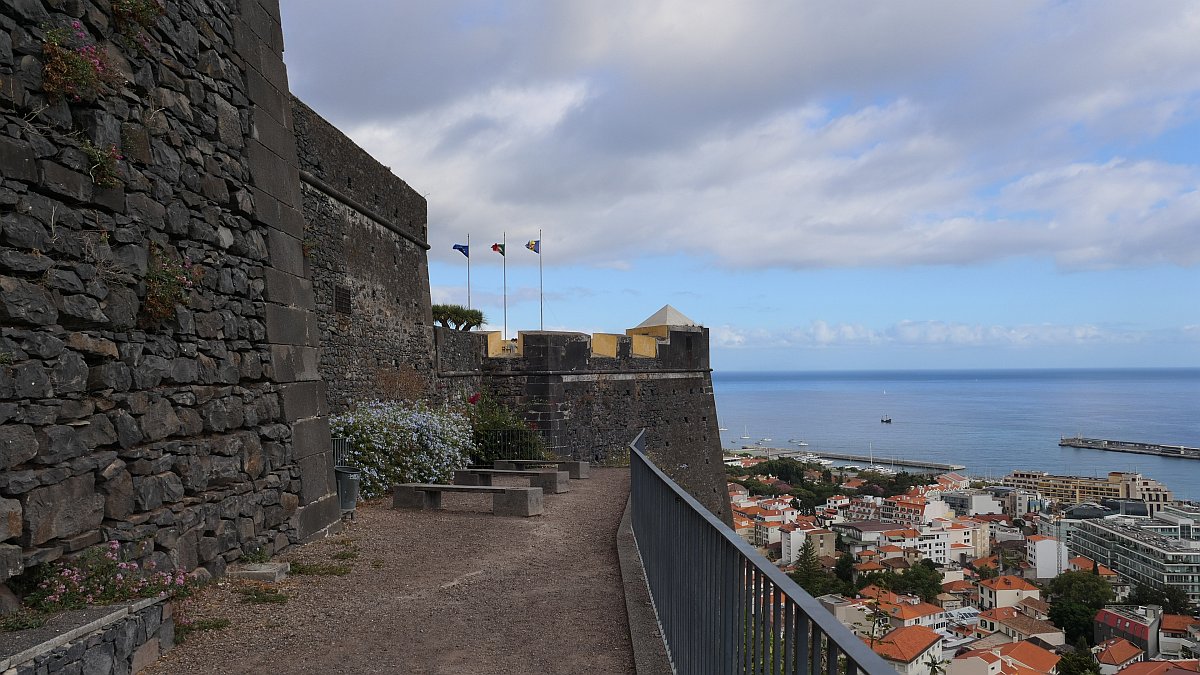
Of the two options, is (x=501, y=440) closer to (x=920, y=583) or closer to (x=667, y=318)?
(x=667, y=318)

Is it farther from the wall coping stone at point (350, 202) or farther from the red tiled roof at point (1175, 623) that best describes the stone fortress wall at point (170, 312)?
the red tiled roof at point (1175, 623)

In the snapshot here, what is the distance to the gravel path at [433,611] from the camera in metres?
4.32

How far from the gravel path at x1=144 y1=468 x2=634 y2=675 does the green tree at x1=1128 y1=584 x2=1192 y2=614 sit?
18684 millimetres

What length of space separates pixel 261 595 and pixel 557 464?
8.71 meters

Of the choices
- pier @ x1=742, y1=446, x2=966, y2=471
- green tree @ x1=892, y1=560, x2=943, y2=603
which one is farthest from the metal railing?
pier @ x1=742, y1=446, x2=966, y2=471

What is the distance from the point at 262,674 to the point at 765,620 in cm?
297

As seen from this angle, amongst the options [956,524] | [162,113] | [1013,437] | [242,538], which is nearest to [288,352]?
[242,538]

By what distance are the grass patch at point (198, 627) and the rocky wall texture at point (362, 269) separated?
698 cm

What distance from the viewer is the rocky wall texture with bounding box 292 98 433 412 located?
12.3m

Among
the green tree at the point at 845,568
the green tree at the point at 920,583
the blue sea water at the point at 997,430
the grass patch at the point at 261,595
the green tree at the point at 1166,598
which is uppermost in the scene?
the grass patch at the point at 261,595

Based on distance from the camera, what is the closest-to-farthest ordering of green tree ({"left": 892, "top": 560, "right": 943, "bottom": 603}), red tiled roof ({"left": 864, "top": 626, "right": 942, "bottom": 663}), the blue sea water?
red tiled roof ({"left": 864, "top": 626, "right": 942, "bottom": 663}) → green tree ({"left": 892, "top": 560, "right": 943, "bottom": 603}) → the blue sea water

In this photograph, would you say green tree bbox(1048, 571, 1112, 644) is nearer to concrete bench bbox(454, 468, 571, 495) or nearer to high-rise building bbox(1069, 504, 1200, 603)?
high-rise building bbox(1069, 504, 1200, 603)

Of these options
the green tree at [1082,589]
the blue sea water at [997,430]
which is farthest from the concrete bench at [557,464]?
the blue sea water at [997,430]

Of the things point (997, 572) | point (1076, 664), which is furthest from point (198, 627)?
point (997, 572)
